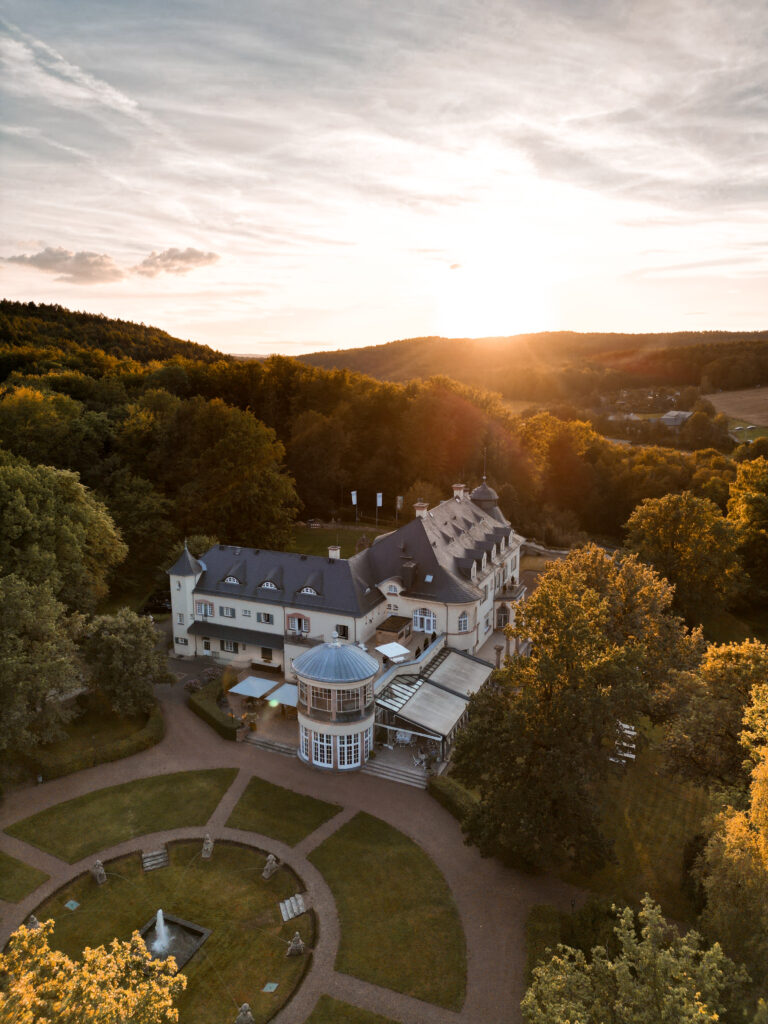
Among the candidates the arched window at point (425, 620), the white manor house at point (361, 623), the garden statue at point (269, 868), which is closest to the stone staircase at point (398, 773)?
the white manor house at point (361, 623)

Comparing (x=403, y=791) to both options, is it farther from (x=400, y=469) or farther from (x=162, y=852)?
(x=400, y=469)

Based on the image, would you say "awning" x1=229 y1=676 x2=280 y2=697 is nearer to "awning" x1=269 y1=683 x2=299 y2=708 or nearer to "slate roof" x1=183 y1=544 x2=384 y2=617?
"awning" x1=269 y1=683 x2=299 y2=708

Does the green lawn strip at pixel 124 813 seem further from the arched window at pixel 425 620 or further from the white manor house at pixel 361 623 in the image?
the arched window at pixel 425 620

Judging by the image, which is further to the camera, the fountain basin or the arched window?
the arched window

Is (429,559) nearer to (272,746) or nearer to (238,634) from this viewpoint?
(238,634)

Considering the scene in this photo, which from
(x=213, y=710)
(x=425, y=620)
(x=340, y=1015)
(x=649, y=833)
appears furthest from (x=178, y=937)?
(x=425, y=620)

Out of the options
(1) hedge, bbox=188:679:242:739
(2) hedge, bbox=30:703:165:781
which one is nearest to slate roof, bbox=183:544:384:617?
(1) hedge, bbox=188:679:242:739
